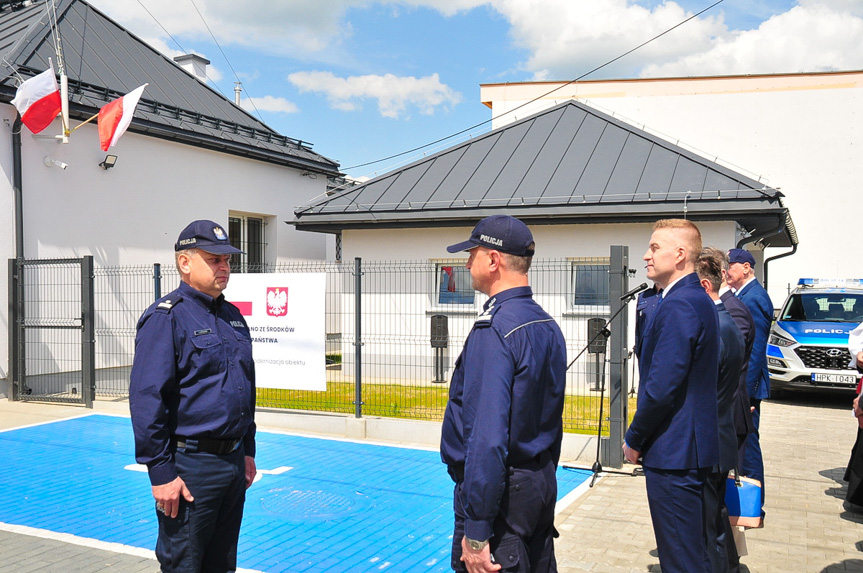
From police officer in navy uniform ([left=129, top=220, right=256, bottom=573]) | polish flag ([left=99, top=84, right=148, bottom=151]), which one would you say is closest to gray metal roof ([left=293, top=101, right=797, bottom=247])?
polish flag ([left=99, top=84, right=148, bottom=151])

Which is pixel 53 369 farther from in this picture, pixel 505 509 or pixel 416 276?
pixel 505 509

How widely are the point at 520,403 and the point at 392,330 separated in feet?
31.1

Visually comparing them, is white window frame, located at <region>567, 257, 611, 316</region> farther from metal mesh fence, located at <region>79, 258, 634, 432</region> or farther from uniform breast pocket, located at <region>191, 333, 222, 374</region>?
uniform breast pocket, located at <region>191, 333, 222, 374</region>

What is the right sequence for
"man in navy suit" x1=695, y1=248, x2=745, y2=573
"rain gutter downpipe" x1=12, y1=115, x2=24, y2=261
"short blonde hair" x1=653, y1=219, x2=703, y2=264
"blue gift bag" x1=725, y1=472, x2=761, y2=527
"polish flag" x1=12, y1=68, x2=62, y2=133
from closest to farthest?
"short blonde hair" x1=653, y1=219, x2=703, y2=264, "man in navy suit" x1=695, y1=248, x2=745, y2=573, "blue gift bag" x1=725, y1=472, x2=761, y2=527, "polish flag" x1=12, y1=68, x2=62, y2=133, "rain gutter downpipe" x1=12, y1=115, x2=24, y2=261

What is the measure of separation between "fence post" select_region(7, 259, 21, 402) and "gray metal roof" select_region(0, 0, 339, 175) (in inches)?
115

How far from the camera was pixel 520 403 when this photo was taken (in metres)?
2.72

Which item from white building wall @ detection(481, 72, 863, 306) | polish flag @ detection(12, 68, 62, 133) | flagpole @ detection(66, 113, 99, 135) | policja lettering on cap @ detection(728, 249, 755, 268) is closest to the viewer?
policja lettering on cap @ detection(728, 249, 755, 268)

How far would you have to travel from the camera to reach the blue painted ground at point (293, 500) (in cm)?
528

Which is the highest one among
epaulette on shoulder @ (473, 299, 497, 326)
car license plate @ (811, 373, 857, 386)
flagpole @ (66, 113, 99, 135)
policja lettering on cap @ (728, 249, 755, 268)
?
flagpole @ (66, 113, 99, 135)

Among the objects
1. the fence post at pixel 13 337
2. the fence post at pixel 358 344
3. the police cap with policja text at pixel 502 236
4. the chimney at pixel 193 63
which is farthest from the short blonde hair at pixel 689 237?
the chimney at pixel 193 63

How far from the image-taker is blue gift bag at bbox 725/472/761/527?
4234mm

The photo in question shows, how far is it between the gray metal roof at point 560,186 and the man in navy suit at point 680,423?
29.1 feet

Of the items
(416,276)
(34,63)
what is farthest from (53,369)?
(416,276)

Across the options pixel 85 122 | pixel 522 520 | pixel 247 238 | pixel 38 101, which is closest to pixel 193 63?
pixel 247 238
